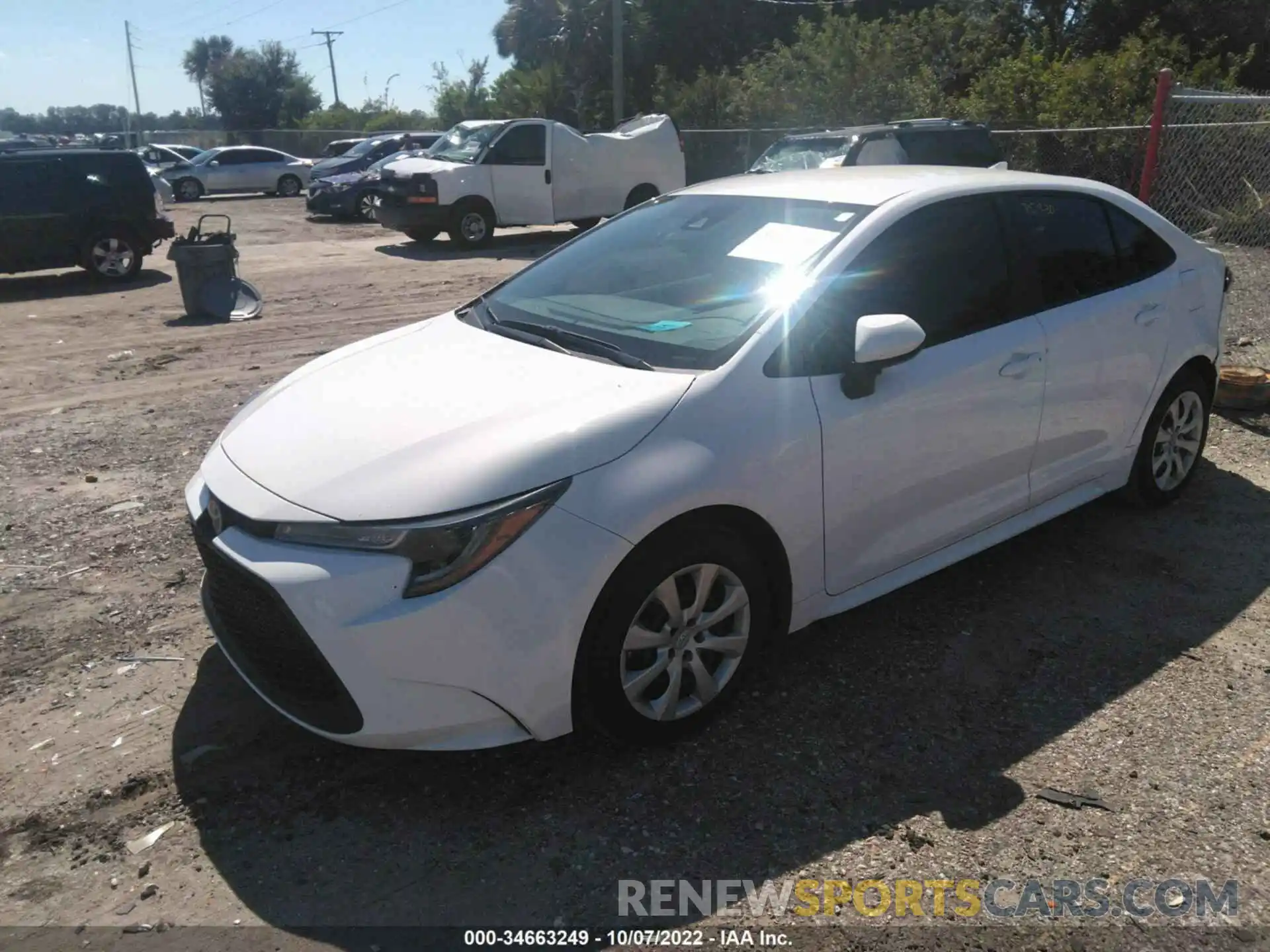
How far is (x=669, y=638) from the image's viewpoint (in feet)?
10.4

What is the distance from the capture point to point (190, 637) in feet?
13.2

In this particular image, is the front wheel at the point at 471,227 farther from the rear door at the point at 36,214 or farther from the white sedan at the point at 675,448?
the white sedan at the point at 675,448

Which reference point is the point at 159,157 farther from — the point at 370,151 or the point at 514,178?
the point at 514,178

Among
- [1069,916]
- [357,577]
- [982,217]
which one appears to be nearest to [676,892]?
[1069,916]

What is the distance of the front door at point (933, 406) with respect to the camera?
3.53m

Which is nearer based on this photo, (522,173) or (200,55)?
(522,173)

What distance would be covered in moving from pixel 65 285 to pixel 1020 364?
13.1m

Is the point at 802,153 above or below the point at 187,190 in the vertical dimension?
above

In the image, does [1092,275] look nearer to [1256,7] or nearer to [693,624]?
[693,624]

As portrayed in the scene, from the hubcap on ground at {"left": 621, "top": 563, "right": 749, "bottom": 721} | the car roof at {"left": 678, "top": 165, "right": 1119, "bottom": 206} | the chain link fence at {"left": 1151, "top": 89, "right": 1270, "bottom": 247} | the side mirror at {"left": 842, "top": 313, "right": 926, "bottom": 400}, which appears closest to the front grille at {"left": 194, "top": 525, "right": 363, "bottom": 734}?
the hubcap on ground at {"left": 621, "top": 563, "right": 749, "bottom": 721}

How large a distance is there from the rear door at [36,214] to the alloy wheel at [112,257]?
0.97 ft

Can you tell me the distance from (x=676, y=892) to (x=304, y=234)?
19.0 metres

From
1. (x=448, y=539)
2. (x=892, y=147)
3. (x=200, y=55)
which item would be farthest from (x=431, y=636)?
(x=200, y=55)

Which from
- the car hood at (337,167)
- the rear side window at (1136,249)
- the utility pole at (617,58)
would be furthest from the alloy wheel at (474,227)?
the rear side window at (1136,249)
